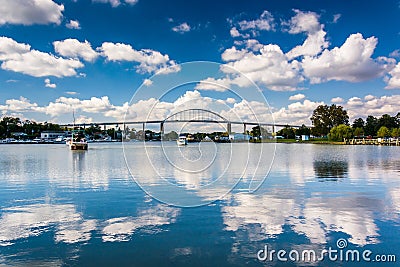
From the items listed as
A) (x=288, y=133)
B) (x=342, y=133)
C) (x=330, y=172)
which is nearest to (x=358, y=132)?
(x=342, y=133)

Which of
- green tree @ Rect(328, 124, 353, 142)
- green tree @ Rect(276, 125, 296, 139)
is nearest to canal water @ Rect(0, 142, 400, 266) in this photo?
green tree @ Rect(328, 124, 353, 142)

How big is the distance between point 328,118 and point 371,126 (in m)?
18.9

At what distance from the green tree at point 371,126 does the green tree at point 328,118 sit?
9.69 m

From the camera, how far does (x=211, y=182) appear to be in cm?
2394

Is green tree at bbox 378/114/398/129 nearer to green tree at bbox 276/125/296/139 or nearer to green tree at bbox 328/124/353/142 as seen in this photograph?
green tree at bbox 328/124/353/142

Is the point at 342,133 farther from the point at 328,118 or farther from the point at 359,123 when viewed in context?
the point at 359,123

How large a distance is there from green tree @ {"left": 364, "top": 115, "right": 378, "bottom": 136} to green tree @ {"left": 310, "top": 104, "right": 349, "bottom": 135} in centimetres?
969

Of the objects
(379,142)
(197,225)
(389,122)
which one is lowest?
(197,225)

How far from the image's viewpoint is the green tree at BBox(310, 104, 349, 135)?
17075cm

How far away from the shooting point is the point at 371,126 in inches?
6353

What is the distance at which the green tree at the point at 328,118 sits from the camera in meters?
171

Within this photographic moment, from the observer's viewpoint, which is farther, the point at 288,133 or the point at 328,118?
the point at 288,133

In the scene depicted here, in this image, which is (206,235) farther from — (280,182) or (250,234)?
(280,182)

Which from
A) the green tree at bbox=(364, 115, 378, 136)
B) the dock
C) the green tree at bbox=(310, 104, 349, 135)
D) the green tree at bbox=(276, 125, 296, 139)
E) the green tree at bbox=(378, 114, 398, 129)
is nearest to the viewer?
the dock
